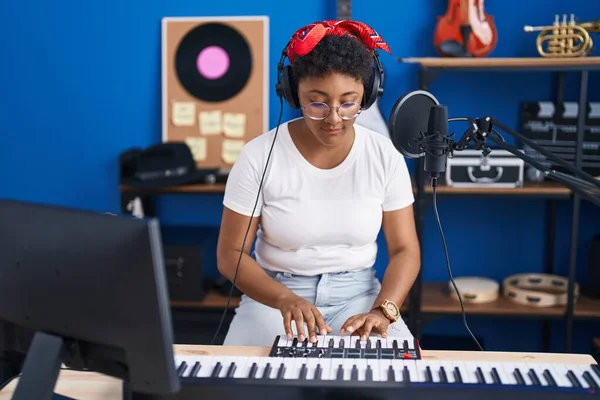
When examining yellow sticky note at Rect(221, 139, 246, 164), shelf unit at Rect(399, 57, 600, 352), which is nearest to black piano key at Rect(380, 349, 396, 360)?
shelf unit at Rect(399, 57, 600, 352)

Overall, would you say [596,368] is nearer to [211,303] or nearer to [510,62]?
[510,62]

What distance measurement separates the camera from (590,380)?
42.5 inches

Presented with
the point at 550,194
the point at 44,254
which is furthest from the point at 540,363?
the point at 550,194

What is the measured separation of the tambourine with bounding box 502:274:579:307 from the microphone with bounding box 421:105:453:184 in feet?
5.55

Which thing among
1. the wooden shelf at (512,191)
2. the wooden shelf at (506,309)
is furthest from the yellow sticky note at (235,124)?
the wooden shelf at (506,309)

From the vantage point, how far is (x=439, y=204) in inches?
115

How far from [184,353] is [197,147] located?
1819 millimetres

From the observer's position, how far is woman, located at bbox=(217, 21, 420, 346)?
1693 mm

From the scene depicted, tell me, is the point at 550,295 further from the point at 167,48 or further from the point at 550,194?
the point at 167,48

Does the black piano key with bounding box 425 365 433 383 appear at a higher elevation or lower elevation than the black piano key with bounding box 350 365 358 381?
higher

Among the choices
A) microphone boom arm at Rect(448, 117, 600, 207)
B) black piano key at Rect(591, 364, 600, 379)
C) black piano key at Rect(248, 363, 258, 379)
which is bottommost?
black piano key at Rect(591, 364, 600, 379)

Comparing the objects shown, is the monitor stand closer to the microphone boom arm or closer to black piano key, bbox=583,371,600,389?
the microphone boom arm

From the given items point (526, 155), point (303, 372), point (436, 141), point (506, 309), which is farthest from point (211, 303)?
point (526, 155)

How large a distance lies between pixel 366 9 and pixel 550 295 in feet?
4.53
